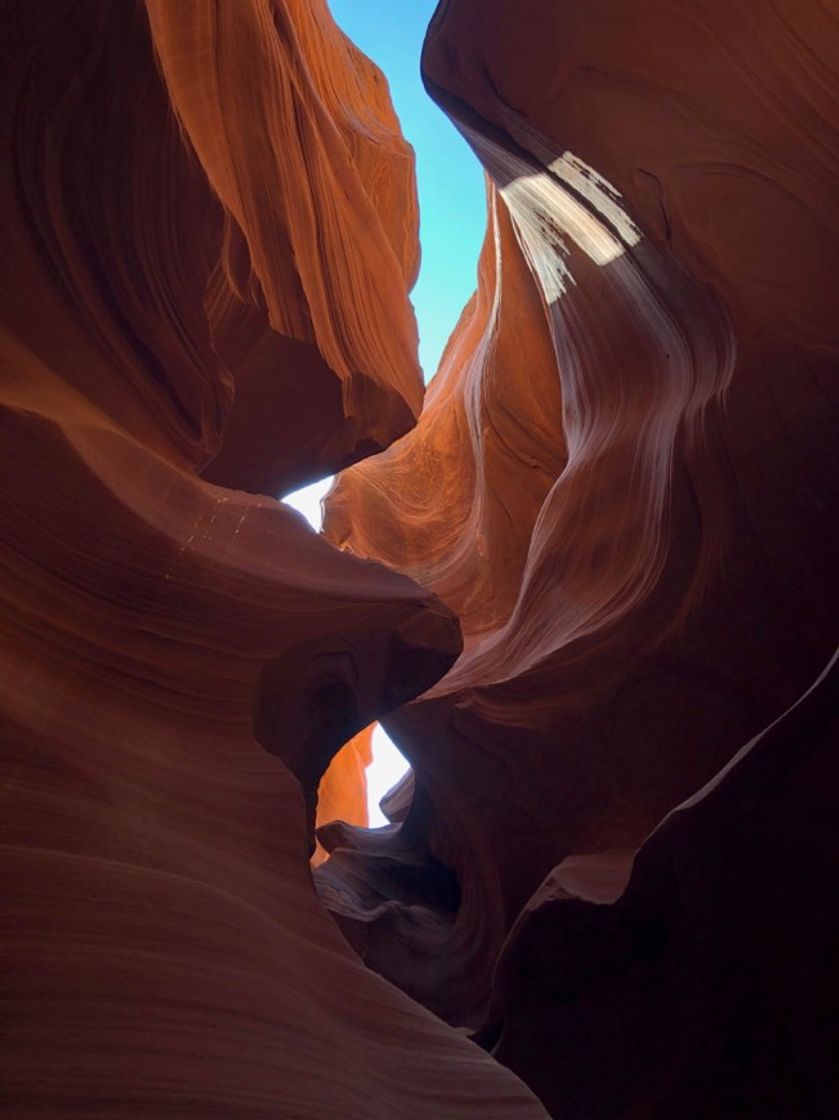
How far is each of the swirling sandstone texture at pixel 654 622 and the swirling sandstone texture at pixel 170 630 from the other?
1.60m

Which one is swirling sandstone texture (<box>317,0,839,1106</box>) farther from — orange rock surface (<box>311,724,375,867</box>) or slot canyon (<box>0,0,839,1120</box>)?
orange rock surface (<box>311,724,375,867</box>)

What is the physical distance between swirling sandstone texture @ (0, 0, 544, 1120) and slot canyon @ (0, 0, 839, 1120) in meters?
0.01

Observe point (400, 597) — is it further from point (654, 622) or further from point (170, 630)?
point (654, 622)

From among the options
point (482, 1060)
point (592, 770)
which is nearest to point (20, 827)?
point (482, 1060)

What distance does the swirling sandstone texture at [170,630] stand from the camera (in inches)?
65.5

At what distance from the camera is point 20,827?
1849 millimetres

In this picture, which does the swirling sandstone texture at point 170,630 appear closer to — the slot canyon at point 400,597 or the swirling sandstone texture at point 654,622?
the slot canyon at point 400,597

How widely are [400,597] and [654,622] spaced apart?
8.06 ft

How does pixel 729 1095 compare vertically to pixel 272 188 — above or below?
below

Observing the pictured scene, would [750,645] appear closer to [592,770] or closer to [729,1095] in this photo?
[592,770]

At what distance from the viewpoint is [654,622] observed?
5074mm

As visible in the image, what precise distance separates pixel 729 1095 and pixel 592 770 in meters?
1.71

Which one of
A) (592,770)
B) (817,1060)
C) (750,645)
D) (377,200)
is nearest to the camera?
(817,1060)

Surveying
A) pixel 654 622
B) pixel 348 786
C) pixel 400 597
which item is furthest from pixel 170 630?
pixel 348 786
